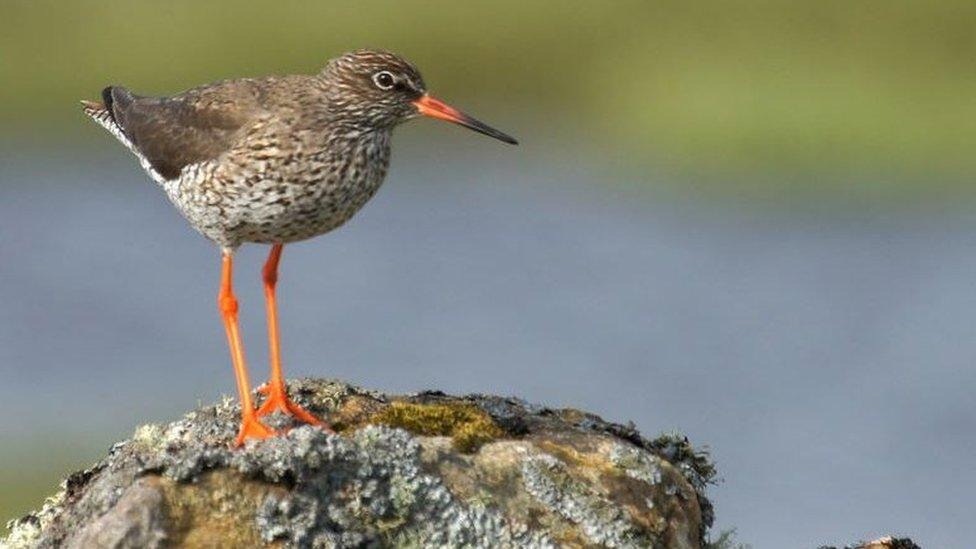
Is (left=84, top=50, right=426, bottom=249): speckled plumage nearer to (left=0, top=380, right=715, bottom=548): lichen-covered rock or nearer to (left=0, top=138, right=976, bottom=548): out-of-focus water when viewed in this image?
(left=0, top=380, right=715, bottom=548): lichen-covered rock

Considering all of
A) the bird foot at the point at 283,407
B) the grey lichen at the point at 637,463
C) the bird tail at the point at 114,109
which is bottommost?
the bird foot at the point at 283,407

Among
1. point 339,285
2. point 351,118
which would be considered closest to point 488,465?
point 351,118

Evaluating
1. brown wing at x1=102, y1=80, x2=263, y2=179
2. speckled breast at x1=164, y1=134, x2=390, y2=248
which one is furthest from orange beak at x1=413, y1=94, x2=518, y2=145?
brown wing at x1=102, y1=80, x2=263, y2=179

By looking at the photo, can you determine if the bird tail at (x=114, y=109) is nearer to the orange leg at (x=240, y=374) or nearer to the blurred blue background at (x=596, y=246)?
the orange leg at (x=240, y=374)

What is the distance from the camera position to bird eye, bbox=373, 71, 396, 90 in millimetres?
9461

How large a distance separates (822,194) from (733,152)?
77.3 inches

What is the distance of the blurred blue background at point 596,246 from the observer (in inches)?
774

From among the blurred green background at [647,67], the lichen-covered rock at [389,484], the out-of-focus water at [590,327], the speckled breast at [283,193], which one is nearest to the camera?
the lichen-covered rock at [389,484]

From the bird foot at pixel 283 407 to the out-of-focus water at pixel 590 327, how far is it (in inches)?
354

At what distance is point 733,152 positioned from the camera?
2852 cm

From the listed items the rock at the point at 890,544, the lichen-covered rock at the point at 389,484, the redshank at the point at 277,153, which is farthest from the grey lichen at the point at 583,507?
the rock at the point at 890,544

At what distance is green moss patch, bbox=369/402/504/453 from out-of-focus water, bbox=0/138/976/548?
9.04 metres

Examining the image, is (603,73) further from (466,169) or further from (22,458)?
(22,458)

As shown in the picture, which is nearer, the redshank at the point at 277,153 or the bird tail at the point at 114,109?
the redshank at the point at 277,153
